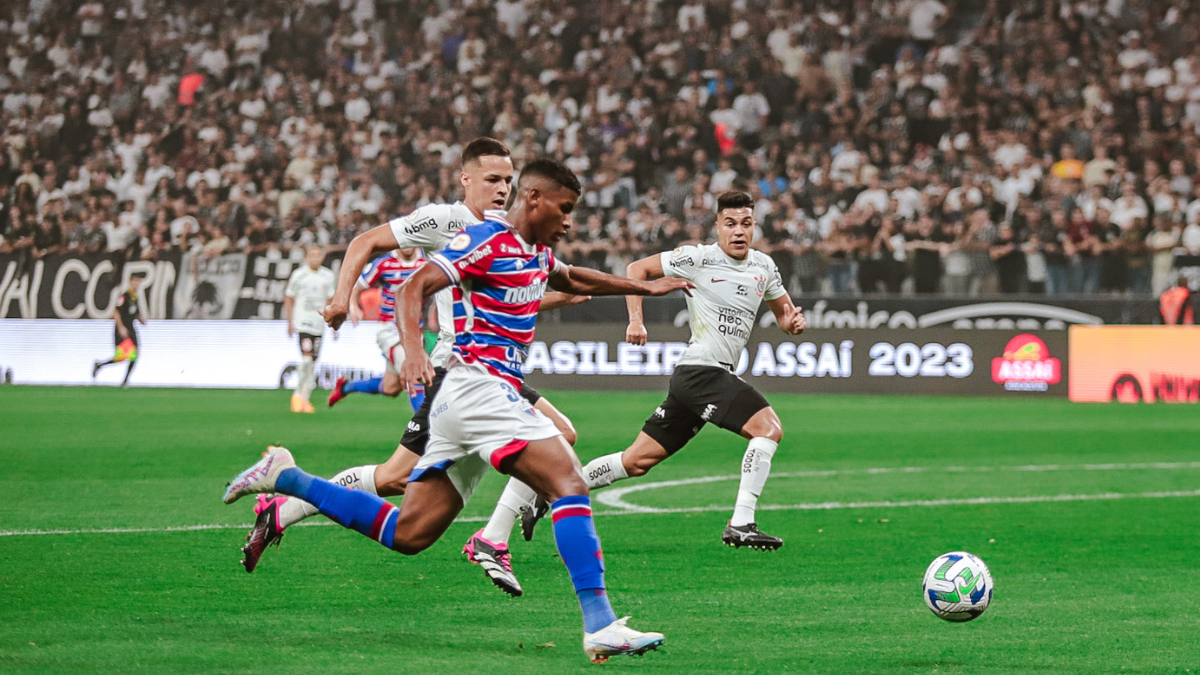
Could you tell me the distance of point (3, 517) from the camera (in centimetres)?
892

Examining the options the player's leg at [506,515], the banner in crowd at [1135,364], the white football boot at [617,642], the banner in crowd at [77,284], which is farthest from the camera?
the banner in crowd at [77,284]

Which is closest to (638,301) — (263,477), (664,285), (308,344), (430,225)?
(430,225)

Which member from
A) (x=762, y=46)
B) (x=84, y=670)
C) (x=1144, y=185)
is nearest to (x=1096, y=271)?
(x=1144, y=185)

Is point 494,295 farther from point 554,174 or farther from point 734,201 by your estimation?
point 734,201

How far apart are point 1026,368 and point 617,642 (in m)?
17.5

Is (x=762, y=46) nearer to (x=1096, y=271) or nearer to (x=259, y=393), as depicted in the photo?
(x=1096, y=271)

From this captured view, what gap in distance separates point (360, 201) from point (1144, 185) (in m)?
12.5

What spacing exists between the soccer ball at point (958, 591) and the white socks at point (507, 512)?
194 centimetres

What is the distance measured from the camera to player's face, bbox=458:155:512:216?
7652 millimetres

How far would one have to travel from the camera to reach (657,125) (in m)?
25.3

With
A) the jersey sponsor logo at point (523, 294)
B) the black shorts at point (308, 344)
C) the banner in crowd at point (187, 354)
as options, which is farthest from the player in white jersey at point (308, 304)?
the jersey sponsor logo at point (523, 294)

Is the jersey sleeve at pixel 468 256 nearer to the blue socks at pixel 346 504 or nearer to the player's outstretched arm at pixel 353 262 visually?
the blue socks at pixel 346 504

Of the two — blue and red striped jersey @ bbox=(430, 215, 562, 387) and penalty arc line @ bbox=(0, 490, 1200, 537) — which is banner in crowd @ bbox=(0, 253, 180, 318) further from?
blue and red striped jersey @ bbox=(430, 215, 562, 387)

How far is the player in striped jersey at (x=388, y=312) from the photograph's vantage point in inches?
482
